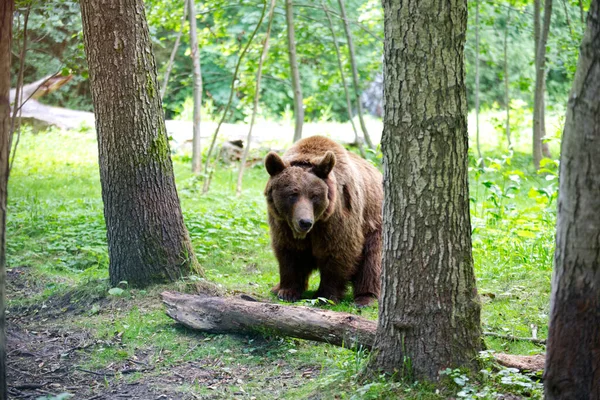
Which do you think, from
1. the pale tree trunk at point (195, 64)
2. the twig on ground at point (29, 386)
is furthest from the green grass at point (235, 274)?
the pale tree trunk at point (195, 64)

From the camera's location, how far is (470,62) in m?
28.1

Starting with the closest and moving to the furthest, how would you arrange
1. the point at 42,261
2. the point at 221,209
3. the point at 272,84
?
the point at 42,261 < the point at 221,209 < the point at 272,84

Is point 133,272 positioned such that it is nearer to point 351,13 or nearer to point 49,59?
point 49,59

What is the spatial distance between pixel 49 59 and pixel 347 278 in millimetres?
13926

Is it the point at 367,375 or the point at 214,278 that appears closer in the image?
the point at 367,375

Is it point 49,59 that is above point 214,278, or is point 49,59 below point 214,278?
above

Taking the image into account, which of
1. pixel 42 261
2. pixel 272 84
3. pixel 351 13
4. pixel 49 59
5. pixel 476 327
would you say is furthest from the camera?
pixel 272 84

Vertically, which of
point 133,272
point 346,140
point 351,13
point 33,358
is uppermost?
point 351,13

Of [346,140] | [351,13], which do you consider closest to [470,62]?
[351,13]

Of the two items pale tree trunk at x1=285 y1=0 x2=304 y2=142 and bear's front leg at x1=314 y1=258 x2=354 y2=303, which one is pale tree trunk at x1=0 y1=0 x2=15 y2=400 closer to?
bear's front leg at x1=314 y1=258 x2=354 y2=303

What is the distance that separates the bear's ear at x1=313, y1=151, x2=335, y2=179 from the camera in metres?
6.92

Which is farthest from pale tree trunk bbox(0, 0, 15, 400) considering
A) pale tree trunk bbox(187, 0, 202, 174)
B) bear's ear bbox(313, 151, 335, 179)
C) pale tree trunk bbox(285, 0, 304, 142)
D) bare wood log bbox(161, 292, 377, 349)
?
pale tree trunk bbox(187, 0, 202, 174)

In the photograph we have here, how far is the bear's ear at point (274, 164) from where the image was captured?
22.6 feet

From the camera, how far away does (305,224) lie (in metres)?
6.65
